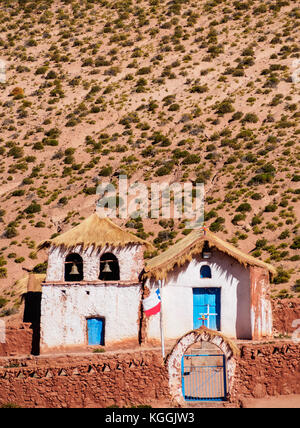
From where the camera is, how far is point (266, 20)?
2830 inches

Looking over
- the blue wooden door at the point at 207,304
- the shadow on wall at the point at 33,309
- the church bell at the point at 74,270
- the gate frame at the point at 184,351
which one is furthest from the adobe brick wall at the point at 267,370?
the shadow on wall at the point at 33,309

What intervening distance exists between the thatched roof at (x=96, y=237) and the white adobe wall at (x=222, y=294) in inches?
89.0

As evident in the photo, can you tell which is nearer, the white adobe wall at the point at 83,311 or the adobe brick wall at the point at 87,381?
the adobe brick wall at the point at 87,381

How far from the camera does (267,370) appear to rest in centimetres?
2036

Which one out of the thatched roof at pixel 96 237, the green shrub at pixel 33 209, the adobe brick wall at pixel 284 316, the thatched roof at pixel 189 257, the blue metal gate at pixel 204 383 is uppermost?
the green shrub at pixel 33 209

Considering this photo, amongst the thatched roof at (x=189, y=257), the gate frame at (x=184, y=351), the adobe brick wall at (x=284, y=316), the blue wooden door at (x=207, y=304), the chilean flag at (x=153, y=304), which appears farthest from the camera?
the adobe brick wall at (x=284, y=316)

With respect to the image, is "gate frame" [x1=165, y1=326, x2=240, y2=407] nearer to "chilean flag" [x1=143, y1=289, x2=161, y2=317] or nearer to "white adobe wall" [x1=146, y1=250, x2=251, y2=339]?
"chilean flag" [x1=143, y1=289, x2=161, y2=317]

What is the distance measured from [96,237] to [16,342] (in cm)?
577

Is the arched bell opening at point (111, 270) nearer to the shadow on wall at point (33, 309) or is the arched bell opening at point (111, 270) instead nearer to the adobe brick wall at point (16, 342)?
the shadow on wall at point (33, 309)

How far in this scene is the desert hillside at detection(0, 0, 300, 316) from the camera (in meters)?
46.4

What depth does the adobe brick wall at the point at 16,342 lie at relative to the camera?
82.7 feet

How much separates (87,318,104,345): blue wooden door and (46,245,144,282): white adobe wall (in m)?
1.94

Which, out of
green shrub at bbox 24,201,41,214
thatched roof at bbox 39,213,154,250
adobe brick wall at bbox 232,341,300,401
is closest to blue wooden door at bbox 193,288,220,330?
thatched roof at bbox 39,213,154,250

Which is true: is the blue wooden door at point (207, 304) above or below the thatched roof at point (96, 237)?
below
